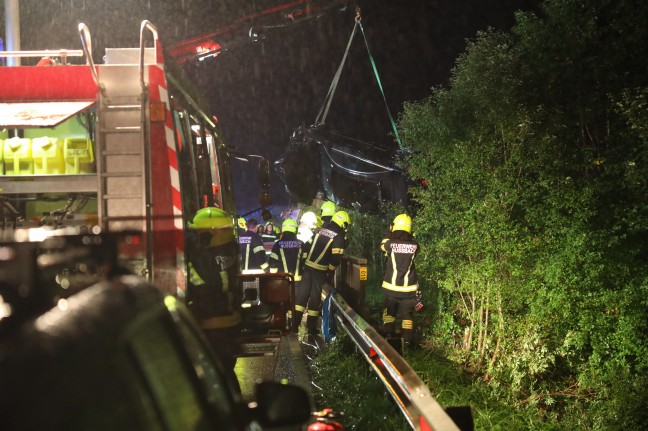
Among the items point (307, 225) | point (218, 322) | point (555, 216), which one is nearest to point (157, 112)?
point (218, 322)

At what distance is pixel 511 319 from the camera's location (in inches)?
351

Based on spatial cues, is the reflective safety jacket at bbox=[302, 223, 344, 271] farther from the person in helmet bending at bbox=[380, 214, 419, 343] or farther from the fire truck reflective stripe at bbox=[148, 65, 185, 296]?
the fire truck reflective stripe at bbox=[148, 65, 185, 296]

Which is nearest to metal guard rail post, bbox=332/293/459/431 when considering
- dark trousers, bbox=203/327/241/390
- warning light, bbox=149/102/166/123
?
dark trousers, bbox=203/327/241/390

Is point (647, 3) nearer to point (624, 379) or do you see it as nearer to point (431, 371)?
point (624, 379)

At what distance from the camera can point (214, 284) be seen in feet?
19.2

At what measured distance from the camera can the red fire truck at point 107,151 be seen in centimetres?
566

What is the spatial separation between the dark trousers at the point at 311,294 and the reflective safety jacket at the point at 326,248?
4.7 inches

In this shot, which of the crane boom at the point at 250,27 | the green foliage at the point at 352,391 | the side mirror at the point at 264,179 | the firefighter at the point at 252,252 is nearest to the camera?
the green foliage at the point at 352,391

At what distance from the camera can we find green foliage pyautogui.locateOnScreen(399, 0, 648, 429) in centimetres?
711

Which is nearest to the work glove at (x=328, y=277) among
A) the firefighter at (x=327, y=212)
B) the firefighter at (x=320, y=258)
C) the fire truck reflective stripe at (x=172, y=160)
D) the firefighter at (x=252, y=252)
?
the firefighter at (x=320, y=258)

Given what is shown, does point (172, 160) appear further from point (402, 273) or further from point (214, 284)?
point (402, 273)

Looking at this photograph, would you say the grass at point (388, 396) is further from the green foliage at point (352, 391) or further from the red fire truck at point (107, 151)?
the red fire truck at point (107, 151)

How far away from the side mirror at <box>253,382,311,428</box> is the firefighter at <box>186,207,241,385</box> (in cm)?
313

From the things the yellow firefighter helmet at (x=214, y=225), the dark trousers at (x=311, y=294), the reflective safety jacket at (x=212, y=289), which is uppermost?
the yellow firefighter helmet at (x=214, y=225)
